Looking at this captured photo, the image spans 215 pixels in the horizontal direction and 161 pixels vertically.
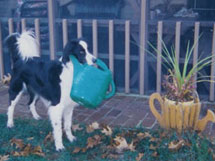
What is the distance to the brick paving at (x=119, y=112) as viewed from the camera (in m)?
4.32

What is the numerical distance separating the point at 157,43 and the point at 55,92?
2134 millimetres

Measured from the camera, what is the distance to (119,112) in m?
4.70

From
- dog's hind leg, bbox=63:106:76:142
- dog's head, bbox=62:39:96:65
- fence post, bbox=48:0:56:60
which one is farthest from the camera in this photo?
fence post, bbox=48:0:56:60

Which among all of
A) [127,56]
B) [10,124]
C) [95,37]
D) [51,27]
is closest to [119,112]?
[127,56]

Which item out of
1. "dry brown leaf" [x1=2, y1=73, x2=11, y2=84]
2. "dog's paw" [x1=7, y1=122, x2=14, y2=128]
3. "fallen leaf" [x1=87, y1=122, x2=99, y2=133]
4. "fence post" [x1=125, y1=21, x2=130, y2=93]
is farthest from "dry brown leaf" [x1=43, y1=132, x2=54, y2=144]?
"dry brown leaf" [x1=2, y1=73, x2=11, y2=84]

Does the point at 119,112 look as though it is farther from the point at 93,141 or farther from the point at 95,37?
the point at 95,37

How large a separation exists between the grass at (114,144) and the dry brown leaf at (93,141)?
0.03 metres

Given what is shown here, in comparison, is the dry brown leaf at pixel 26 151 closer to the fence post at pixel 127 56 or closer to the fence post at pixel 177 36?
the fence post at pixel 127 56

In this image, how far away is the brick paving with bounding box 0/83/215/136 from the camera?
4.32m

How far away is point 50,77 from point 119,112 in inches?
55.4

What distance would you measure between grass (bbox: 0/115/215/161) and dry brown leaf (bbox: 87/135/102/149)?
26 mm

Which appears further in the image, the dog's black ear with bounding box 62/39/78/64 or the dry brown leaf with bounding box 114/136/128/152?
the dry brown leaf with bounding box 114/136/128/152

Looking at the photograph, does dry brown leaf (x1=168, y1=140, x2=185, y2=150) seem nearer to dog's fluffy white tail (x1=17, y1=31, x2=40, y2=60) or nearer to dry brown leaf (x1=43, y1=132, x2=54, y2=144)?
dry brown leaf (x1=43, y1=132, x2=54, y2=144)

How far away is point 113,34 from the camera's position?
530cm
